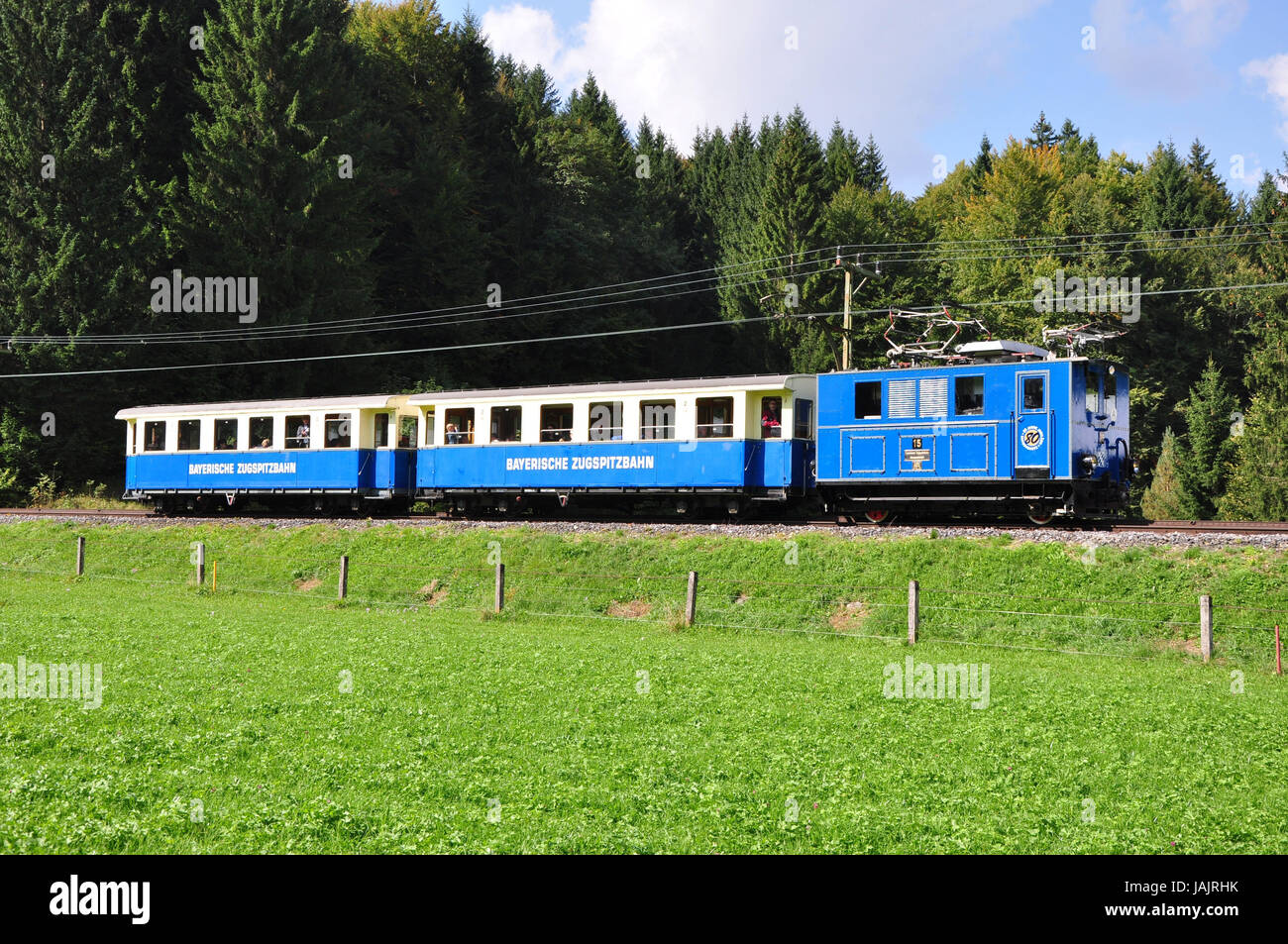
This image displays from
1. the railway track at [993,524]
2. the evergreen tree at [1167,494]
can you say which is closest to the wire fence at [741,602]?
the railway track at [993,524]

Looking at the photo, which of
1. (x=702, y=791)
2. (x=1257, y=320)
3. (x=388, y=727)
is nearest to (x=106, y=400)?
(x=388, y=727)

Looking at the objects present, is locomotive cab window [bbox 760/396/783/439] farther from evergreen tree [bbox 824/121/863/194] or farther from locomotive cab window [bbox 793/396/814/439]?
evergreen tree [bbox 824/121/863/194]

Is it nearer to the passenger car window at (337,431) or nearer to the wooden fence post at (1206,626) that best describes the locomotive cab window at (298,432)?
the passenger car window at (337,431)

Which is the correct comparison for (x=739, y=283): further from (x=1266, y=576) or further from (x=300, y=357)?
(x=1266, y=576)

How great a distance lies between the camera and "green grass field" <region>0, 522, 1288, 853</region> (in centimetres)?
841

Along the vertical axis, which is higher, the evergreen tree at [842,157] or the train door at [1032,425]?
the evergreen tree at [842,157]

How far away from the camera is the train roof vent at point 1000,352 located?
969 inches

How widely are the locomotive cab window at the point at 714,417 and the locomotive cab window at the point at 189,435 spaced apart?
17.1m

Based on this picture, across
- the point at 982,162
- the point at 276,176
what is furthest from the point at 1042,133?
the point at 276,176

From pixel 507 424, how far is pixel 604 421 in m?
3.10

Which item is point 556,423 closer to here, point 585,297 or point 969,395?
point 969,395

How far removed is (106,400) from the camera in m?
44.6

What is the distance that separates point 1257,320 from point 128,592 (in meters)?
53.0

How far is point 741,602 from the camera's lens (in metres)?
22.2
